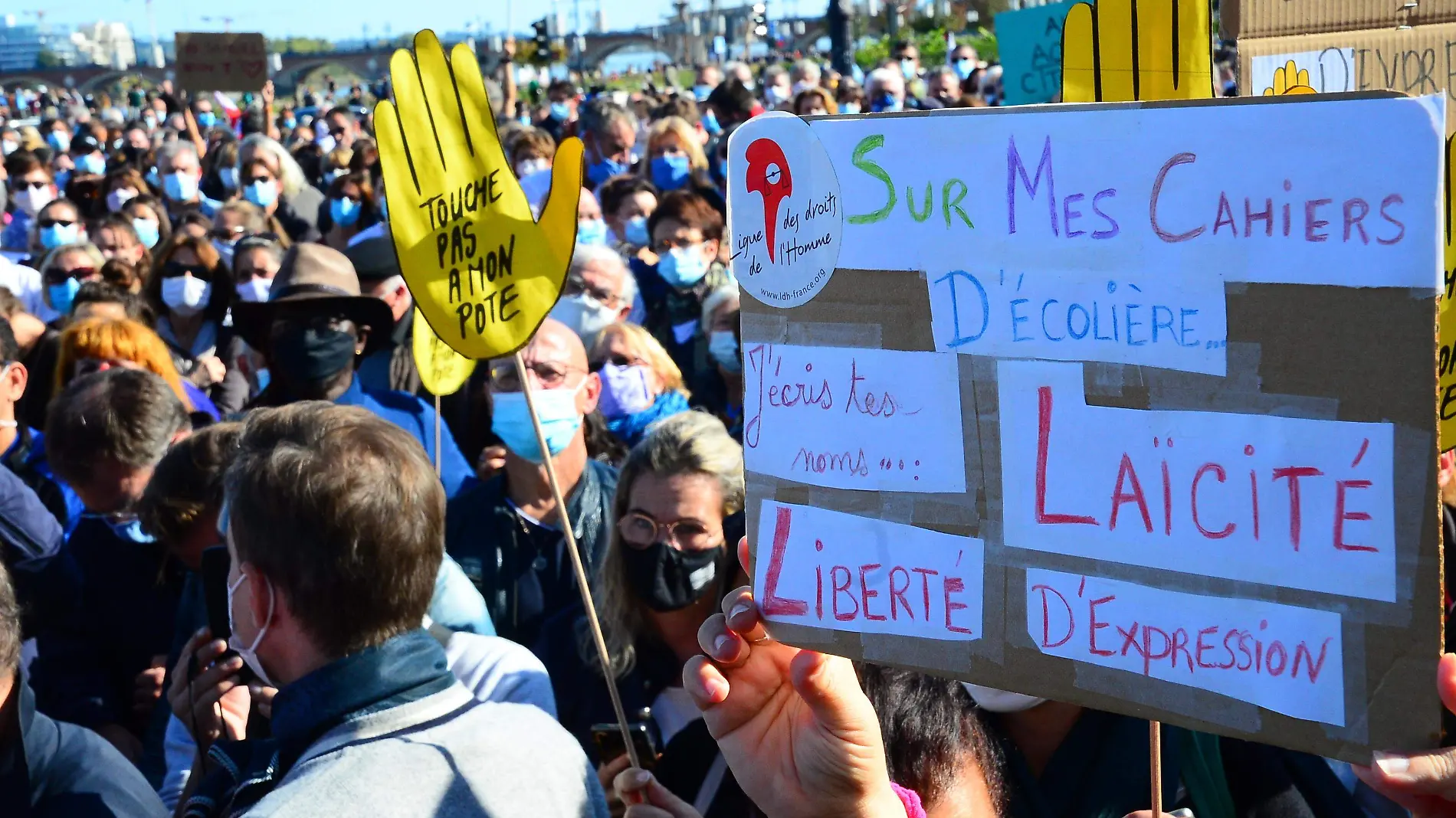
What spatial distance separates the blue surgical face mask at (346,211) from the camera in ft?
29.2

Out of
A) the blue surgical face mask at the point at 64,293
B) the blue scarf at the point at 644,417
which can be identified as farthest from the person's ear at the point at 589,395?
the blue surgical face mask at the point at 64,293

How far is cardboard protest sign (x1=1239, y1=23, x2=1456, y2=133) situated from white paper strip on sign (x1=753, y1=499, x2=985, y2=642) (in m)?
0.90

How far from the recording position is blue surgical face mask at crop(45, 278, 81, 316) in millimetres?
6688

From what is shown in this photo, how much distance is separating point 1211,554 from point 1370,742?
0.21m

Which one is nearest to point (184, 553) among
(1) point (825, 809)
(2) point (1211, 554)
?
(1) point (825, 809)

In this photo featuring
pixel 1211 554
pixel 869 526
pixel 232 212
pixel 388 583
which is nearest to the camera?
pixel 1211 554

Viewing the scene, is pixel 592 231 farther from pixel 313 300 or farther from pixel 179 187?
pixel 179 187

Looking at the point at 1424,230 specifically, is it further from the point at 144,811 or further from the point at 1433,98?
the point at 144,811

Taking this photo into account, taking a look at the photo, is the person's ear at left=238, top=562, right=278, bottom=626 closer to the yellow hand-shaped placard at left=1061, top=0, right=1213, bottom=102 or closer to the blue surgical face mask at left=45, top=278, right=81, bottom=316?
the yellow hand-shaped placard at left=1061, top=0, right=1213, bottom=102

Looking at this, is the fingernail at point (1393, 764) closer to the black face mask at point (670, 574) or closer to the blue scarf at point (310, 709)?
the blue scarf at point (310, 709)

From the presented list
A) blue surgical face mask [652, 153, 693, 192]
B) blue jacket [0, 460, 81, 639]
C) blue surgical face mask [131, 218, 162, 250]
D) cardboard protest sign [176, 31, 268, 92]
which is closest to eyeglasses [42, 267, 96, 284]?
blue surgical face mask [131, 218, 162, 250]

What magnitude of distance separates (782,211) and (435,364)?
247 centimetres

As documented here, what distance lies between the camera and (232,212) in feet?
25.0

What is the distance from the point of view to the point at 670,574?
2871mm
